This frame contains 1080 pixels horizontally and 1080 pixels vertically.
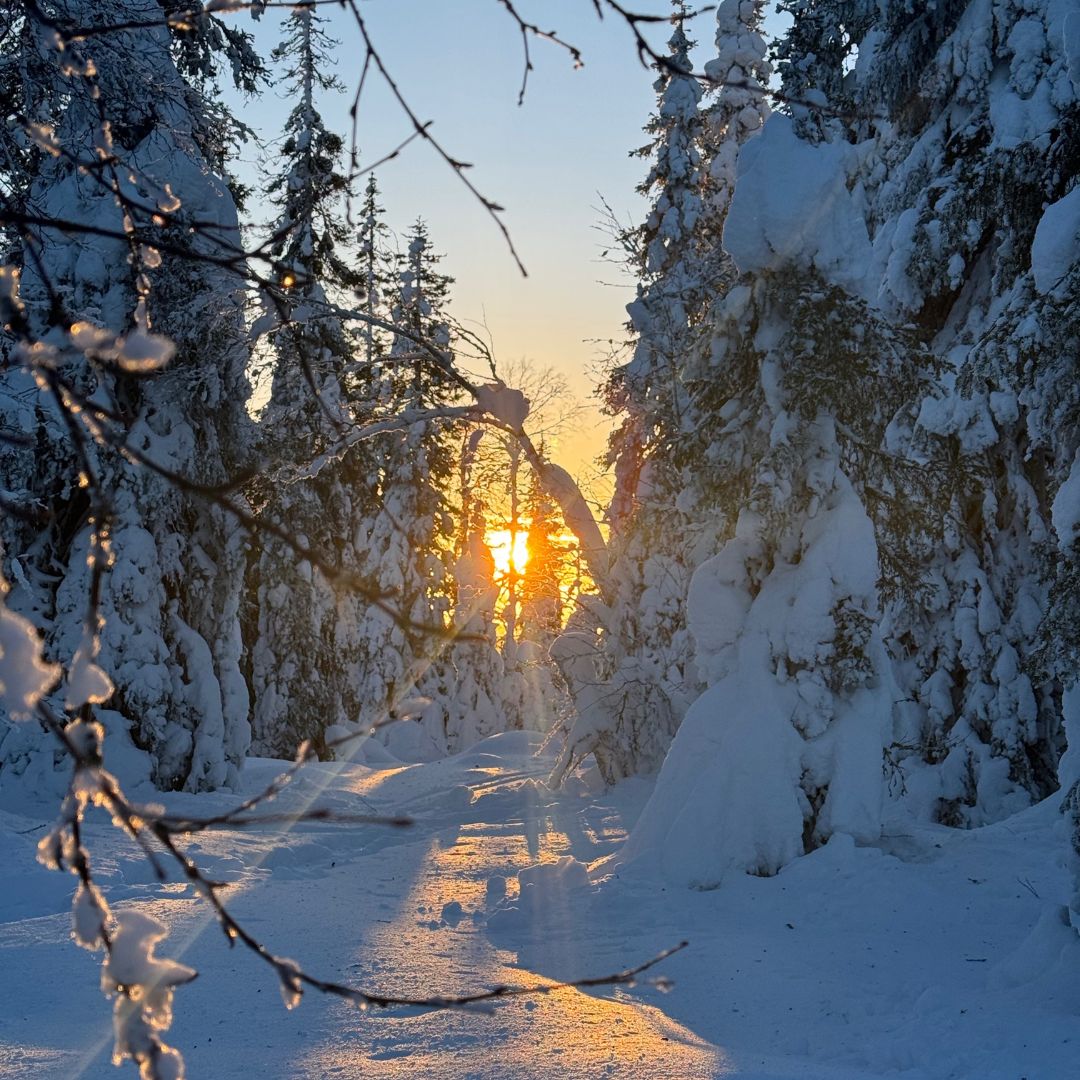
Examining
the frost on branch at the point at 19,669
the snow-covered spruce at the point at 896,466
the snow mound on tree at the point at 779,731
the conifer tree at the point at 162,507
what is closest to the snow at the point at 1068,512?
the snow-covered spruce at the point at 896,466

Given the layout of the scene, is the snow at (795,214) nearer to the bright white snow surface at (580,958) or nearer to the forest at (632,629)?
the forest at (632,629)

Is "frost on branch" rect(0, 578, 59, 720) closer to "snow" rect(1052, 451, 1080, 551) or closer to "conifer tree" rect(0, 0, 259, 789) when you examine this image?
"snow" rect(1052, 451, 1080, 551)

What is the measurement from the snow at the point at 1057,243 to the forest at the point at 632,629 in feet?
0.10

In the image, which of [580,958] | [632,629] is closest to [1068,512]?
[580,958]

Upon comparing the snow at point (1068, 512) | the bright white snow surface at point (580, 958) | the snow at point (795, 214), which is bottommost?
the bright white snow surface at point (580, 958)

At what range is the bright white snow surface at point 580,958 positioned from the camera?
4805mm

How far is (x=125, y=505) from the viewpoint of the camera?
1416cm

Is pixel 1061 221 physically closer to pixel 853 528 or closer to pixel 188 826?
pixel 853 528

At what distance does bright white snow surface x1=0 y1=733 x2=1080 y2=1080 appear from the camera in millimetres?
4805

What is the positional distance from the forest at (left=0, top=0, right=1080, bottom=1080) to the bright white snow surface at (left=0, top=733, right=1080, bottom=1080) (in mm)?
41

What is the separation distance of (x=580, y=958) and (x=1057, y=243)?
564 centimetres

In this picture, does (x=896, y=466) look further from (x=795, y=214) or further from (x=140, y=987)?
(x=140, y=987)

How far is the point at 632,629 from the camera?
16.5 m

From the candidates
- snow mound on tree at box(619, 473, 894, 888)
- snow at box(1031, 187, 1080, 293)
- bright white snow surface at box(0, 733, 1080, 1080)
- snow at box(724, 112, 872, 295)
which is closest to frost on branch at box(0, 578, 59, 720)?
bright white snow surface at box(0, 733, 1080, 1080)
